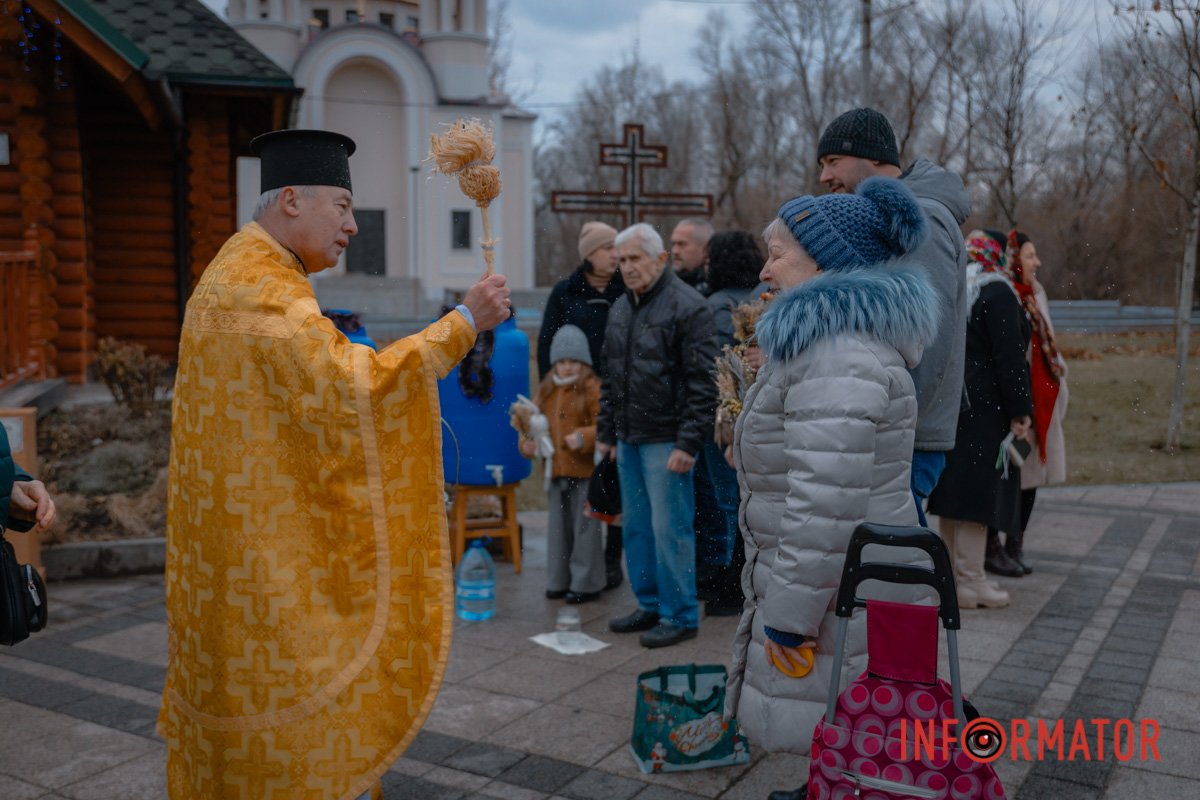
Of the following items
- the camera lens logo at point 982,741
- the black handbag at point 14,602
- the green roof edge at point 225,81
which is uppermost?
the green roof edge at point 225,81

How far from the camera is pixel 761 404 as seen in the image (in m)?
2.98

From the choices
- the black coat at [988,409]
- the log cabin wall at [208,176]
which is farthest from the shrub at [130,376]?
the black coat at [988,409]

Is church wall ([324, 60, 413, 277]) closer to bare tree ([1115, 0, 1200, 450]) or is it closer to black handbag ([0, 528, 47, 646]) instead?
bare tree ([1115, 0, 1200, 450])

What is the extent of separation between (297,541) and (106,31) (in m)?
8.91

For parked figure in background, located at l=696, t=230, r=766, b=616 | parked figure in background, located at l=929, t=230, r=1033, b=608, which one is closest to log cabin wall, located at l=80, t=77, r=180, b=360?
parked figure in background, located at l=696, t=230, r=766, b=616

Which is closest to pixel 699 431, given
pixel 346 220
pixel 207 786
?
pixel 346 220

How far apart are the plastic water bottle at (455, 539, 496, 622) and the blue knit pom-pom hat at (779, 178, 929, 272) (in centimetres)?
345

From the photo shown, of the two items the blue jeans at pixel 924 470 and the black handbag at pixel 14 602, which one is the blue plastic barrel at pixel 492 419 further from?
the black handbag at pixel 14 602

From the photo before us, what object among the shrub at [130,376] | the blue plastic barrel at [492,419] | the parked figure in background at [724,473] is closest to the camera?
the parked figure in background at [724,473]

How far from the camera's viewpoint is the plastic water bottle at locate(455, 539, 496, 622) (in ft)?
19.4

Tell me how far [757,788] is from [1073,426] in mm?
11740

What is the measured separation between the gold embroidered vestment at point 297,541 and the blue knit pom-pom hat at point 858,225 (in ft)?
3.21

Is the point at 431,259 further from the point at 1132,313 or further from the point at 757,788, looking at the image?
the point at 757,788

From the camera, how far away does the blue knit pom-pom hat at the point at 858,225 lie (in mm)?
2969
